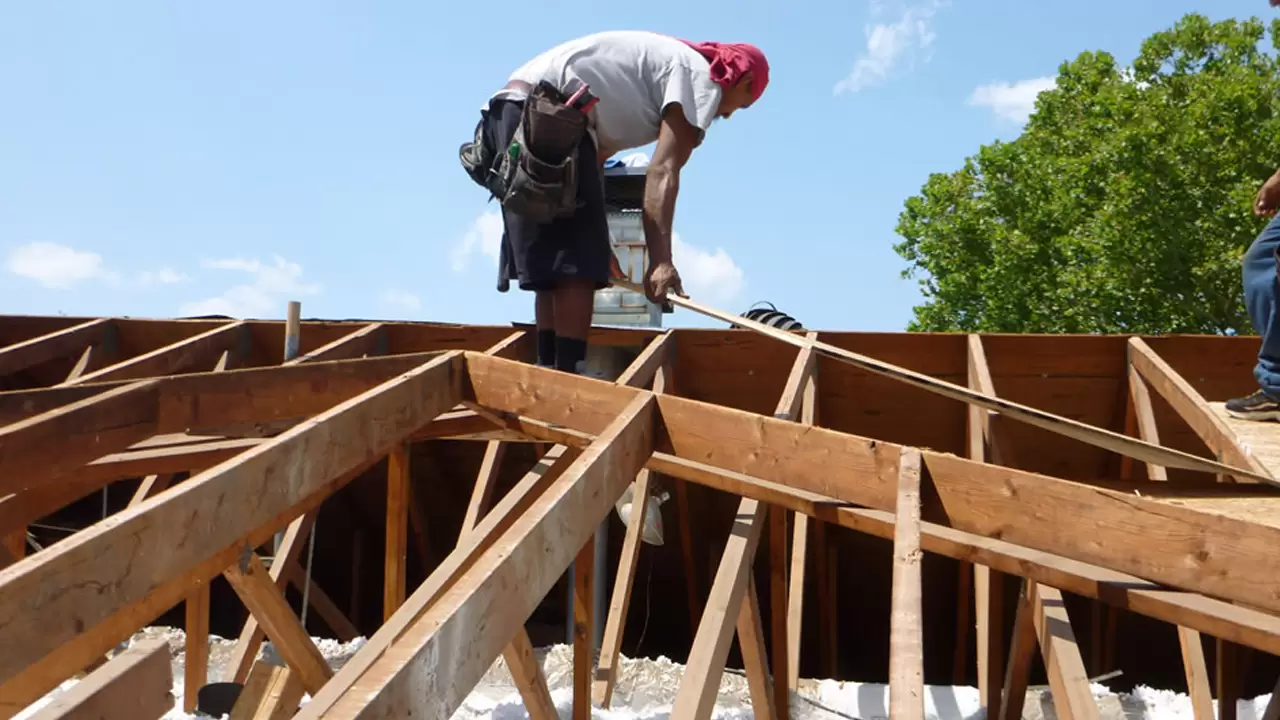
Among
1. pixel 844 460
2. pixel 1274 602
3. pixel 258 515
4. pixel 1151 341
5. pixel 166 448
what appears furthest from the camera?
pixel 1151 341

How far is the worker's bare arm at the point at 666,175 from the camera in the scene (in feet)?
13.3

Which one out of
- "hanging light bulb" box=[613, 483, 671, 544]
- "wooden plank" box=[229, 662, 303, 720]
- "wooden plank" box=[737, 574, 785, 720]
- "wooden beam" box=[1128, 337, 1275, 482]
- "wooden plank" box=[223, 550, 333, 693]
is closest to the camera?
"wooden plank" box=[229, 662, 303, 720]

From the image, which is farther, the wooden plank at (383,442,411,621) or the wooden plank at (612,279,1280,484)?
the wooden plank at (383,442,411,621)

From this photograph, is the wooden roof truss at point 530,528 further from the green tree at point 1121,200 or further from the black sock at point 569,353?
the green tree at point 1121,200

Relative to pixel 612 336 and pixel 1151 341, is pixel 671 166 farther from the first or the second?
pixel 1151 341

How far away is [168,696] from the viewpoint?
1.84 m

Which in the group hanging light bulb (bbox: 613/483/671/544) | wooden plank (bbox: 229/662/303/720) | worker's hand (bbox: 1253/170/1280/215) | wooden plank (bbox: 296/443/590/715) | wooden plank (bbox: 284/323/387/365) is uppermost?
worker's hand (bbox: 1253/170/1280/215)

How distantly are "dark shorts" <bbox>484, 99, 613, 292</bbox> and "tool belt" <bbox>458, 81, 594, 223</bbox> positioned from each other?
15cm

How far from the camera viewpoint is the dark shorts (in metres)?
4.20

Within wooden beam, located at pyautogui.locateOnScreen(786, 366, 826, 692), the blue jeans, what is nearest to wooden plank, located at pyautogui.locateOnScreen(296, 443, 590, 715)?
wooden beam, located at pyautogui.locateOnScreen(786, 366, 826, 692)

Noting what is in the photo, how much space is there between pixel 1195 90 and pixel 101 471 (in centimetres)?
1954

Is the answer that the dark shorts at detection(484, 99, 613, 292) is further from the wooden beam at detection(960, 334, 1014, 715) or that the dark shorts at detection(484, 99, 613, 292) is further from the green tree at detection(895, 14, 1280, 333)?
the green tree at detection(895, 14, 1280, 333)

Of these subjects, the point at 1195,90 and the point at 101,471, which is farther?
the point at 1195,90

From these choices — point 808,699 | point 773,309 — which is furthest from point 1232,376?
point 808,699
